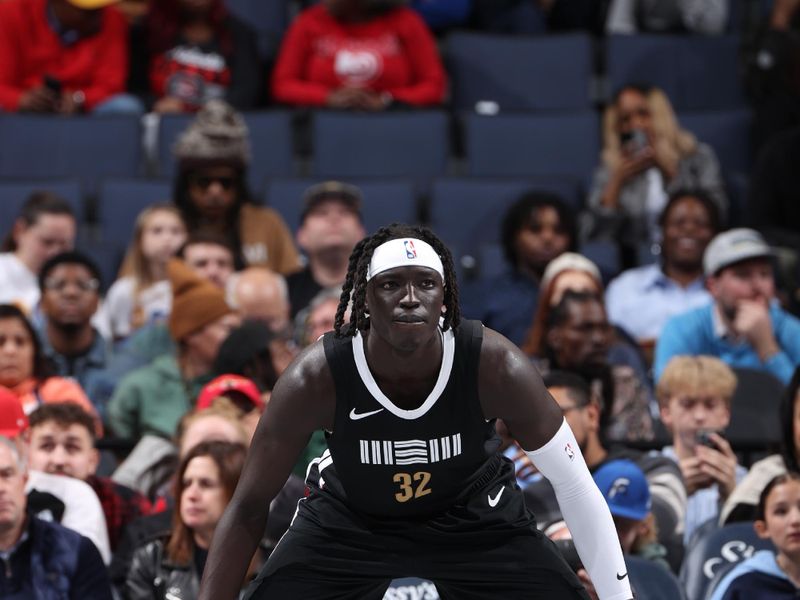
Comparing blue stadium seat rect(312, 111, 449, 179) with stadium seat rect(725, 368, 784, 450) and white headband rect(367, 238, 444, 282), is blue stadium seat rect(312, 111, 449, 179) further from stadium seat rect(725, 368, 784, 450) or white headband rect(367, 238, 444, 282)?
white headband rect(367, 238, 444, 282)

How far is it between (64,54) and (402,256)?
5.18 m

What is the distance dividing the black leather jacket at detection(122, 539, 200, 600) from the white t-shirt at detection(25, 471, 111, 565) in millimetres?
223

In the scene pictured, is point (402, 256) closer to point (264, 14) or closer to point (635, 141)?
point (635, 141)

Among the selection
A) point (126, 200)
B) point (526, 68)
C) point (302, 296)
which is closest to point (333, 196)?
point (302, 296)

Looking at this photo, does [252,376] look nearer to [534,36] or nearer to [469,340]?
[469,340]

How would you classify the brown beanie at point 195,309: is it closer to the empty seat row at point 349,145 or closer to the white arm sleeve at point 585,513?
the empty seat row at point 349,145

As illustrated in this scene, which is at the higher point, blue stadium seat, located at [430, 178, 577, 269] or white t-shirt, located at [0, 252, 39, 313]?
blue stadium seat, located at [430, 178, 577, 269]

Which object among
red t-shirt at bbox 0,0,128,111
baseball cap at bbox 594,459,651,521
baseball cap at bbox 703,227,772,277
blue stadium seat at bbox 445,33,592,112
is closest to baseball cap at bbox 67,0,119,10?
red t-shirt at bbox 0,0,128,111

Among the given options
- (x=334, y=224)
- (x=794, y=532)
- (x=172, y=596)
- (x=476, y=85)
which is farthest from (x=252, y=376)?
(x=476, y=85)

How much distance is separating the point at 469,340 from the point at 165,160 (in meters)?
4.56

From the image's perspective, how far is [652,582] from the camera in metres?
4.63

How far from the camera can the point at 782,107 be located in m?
8.10

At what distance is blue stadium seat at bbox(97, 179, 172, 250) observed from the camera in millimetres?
7734

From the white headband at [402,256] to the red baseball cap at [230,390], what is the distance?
204 cm
